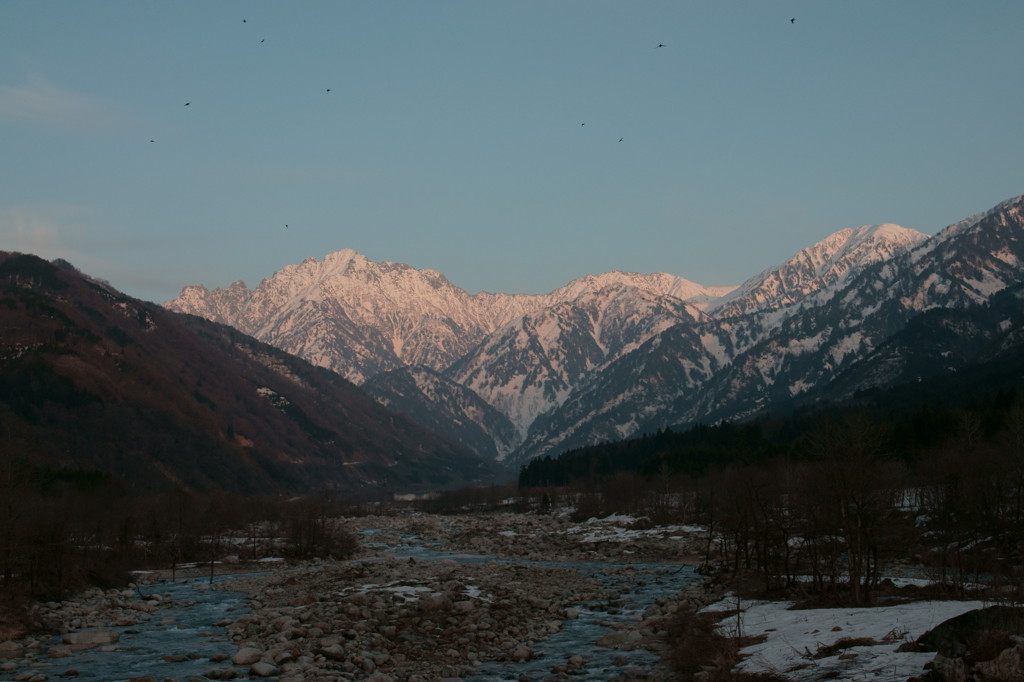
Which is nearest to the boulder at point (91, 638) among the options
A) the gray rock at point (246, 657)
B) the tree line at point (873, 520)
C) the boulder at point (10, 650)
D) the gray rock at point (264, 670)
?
the boulder at point (10, 650)

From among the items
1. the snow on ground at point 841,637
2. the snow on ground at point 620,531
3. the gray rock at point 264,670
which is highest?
the snow on ground at point 841,637

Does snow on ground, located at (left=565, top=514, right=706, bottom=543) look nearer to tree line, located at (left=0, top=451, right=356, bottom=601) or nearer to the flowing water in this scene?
tree line, located at (left=0, top=451, right=356, bottom=601)

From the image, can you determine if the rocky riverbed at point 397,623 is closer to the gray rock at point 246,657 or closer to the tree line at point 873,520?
the gray rock at point 246,657

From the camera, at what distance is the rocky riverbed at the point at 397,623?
39031 millimetres

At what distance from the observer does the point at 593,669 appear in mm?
38812

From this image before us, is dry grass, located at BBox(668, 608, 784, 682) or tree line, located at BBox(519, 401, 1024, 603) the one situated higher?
tree line, located at BBox(519, 401, 1024, 603)

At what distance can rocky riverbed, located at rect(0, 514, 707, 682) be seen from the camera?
Answer: 39.0 metres

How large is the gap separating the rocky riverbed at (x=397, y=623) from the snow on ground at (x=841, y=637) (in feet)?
15.4

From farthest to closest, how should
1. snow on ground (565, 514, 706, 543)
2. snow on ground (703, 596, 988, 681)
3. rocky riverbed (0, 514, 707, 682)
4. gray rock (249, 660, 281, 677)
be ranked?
snow on ground (565, 514, 706, 543), rocky riverbed (0, 514, 707, 682), gray rock (249, 660, 281, 677), snow on ground (703, 596, 988, 681)

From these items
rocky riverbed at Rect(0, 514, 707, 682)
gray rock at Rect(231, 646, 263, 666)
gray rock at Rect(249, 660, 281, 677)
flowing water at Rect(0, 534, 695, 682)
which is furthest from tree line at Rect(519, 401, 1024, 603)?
gray rock at Rect(231, 646, 263, 666)

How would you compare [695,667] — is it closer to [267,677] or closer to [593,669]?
[593,669]

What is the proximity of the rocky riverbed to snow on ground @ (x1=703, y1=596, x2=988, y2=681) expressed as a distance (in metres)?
4.69

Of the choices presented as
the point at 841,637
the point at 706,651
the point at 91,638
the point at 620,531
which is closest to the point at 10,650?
the point at 91,638

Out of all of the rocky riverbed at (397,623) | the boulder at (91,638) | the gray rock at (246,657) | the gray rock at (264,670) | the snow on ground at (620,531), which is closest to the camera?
the gray rock at (264,670)
